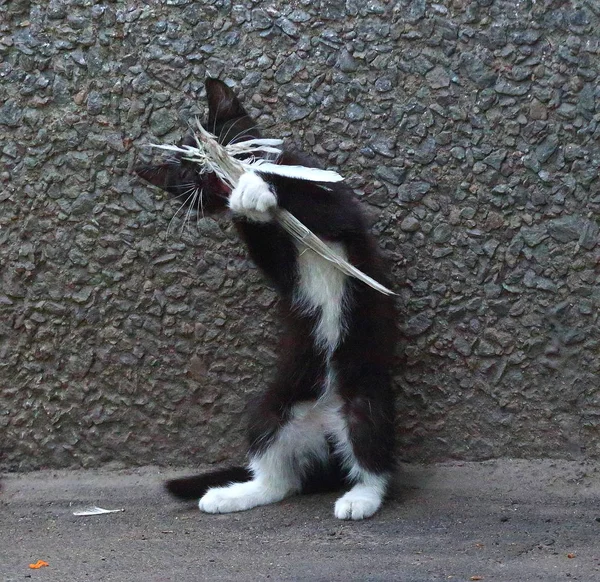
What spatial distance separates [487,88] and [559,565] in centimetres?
185

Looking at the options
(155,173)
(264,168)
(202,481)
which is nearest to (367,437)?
(202,481)

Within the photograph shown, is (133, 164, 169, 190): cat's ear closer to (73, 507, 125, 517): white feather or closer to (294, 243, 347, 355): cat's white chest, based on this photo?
(294, 243, 347, 355): cat's white chest

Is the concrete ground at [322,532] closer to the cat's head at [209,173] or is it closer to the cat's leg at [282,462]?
the cat's leg at [282,462]

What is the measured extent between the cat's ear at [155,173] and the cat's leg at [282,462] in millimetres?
1072

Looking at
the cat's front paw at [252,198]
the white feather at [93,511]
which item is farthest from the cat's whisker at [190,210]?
the white feather at [93,511]

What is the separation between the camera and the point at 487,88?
11.7ft

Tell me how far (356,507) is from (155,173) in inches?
60.9

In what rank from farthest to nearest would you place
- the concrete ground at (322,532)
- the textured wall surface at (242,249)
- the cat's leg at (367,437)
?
the textured wall surface at (242,249) < the cat's leg at (367,437) < the concrete ground at (322,532)

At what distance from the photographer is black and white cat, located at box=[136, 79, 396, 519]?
11.3ft

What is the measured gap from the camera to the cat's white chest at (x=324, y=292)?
139 inches

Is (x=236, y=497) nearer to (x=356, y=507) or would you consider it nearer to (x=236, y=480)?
(x=236, y=480)

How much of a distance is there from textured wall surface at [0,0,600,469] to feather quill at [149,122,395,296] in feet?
0.82

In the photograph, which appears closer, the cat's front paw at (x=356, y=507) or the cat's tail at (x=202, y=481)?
the cat's front paw at (x=356, y=507)

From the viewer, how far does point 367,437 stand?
3441 millimetres
